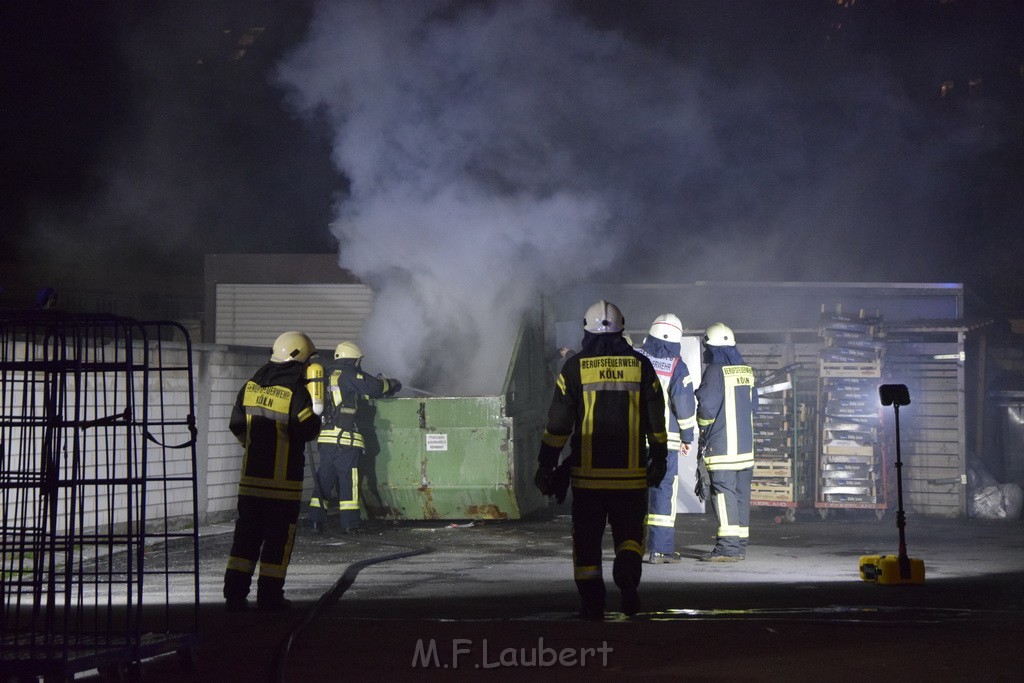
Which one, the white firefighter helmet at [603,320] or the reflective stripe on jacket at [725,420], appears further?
the reflective stripe on jacket at [725,420]

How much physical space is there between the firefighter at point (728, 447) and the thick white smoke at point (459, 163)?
4.53 meters

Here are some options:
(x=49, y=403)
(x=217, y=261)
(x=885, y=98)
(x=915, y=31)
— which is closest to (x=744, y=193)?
(x=885, y=98)

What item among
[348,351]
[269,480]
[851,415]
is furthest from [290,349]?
[851,415]

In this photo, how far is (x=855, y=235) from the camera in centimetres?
2325

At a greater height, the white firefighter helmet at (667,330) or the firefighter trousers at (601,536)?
the white firefighter helmet at (667,330)

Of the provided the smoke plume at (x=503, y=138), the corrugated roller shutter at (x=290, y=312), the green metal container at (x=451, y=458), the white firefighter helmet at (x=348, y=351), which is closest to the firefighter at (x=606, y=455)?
the green metal container at (x=451, y=458)

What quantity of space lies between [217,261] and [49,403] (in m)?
15.0

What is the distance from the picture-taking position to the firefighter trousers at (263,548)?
725 centimetres

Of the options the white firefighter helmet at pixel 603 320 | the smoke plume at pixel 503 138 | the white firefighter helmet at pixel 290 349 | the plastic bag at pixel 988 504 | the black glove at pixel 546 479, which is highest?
the smoke plume at pixel 503 138

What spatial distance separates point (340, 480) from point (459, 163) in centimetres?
472

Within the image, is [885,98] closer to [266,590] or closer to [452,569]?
[452,569]

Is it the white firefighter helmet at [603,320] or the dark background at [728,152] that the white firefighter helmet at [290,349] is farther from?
the dark background at [728,152]

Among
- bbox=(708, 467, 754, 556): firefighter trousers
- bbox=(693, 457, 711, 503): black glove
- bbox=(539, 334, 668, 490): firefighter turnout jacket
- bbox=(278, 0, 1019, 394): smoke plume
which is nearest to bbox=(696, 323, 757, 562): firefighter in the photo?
bbox=(708, 467, 754, 556): firefighter trousers

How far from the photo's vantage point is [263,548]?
24.3 feet
